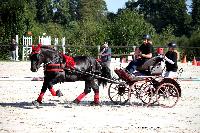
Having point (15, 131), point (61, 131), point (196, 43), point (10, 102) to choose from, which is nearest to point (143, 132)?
point (61, 131)

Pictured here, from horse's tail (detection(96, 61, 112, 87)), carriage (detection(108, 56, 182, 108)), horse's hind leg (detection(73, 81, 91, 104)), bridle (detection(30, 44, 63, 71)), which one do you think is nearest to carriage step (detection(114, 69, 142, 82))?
carriage (detection(108, 56, 182, 108))

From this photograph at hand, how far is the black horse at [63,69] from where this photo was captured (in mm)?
11883

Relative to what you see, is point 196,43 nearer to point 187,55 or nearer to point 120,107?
point 187,55

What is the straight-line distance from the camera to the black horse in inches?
468

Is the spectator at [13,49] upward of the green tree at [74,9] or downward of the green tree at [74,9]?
downward

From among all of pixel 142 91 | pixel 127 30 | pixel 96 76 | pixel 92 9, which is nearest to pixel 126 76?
pixel 142 91

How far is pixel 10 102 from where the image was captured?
41.8 ft

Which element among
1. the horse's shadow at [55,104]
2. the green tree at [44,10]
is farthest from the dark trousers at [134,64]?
the green tree at [44,10]

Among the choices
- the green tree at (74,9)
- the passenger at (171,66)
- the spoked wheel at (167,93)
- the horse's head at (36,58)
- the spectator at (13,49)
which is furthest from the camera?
the green tree at (74,9)

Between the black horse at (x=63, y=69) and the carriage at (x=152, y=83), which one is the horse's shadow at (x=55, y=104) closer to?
the black horse at (x=63, y=69)

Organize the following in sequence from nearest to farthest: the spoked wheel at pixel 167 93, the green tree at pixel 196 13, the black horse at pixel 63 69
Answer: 1. the black horse at pixel 63 69
2. the spoked wheel at pixel 167 93
3. the green tree at pixel 196 13

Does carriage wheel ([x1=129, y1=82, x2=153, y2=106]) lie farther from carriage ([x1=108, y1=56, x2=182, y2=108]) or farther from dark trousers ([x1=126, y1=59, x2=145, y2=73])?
dark trousers ([x1=126, y1=59, x2=145, y2=73])

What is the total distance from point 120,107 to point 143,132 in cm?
345

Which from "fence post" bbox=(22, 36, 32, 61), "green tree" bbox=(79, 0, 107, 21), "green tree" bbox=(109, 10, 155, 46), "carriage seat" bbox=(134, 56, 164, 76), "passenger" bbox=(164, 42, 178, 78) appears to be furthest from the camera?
"green tree" bbox=(79, 0, 107, 21)
